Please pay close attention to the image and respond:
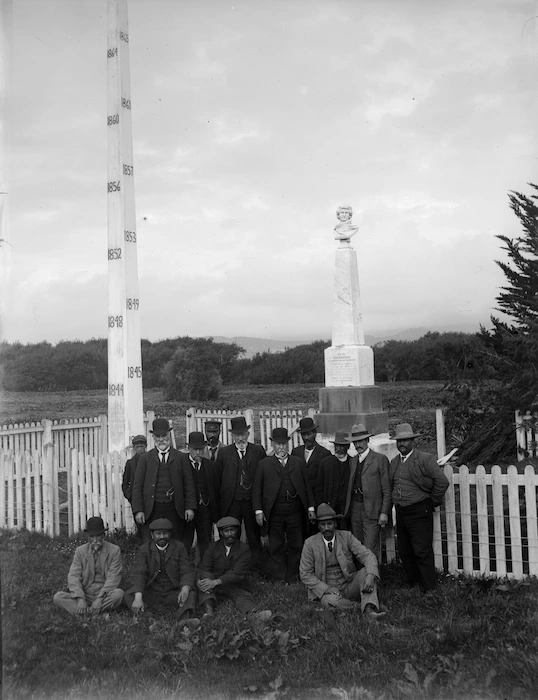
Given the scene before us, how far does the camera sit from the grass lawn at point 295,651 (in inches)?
177

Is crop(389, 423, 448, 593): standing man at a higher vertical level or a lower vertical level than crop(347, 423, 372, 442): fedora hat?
lower

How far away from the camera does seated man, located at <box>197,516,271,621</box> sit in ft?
20.5

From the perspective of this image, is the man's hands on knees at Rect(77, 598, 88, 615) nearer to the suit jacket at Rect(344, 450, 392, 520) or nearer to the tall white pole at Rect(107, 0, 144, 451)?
the suit jacket at Rect(344, 450, 392, 520)

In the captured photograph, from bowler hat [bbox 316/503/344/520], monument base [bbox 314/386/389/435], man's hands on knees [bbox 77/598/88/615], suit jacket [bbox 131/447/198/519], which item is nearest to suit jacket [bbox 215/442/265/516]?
suit jacket [bbox 131/447/198/519]

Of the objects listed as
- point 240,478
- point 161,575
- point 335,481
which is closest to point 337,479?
point 335,481

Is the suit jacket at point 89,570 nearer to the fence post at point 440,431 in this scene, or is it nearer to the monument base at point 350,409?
the monument base at point 350,409

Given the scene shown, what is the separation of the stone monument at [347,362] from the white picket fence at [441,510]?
2227mm

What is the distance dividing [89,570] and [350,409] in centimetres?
554

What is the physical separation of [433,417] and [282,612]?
1429cm

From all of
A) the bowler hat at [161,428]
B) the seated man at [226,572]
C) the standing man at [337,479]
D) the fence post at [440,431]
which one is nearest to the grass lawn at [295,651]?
the seated man at [226,572]

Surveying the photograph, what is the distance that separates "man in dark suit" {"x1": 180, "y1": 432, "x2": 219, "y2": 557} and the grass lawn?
1.49 meters

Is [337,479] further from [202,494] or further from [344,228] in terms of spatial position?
[344,228]

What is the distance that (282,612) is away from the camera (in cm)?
606

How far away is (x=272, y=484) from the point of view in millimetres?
7289
